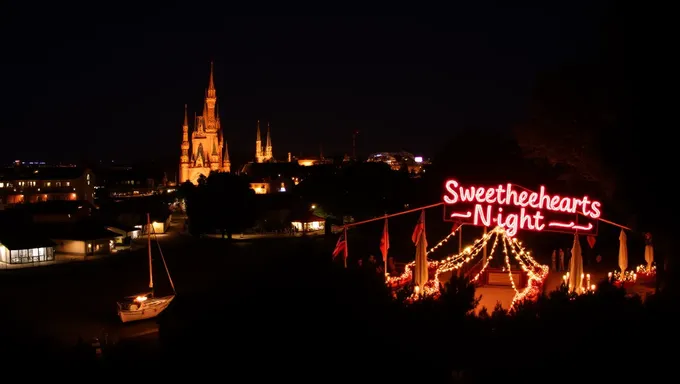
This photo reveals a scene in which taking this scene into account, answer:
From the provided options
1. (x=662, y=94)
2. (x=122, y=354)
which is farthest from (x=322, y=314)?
(x=662, y=94)

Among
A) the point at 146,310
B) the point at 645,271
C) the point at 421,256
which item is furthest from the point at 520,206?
the point at 146,310

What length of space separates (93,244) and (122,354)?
28.6m

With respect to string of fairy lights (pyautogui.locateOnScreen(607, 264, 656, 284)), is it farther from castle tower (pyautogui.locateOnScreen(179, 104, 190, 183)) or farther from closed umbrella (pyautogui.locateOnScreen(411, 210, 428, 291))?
castle tower (pyautogui.locateOnScreen(179, 104, 190, 183))

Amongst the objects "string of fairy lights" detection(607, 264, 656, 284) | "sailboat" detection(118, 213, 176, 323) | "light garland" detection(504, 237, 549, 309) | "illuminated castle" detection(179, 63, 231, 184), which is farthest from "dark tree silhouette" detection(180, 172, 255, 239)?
"illuminated castle" detection(179, 63, 231, 184)

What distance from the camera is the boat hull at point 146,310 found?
1767cm

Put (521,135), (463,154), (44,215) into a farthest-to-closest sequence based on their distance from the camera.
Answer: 1. (44,215)
2. (463,154)
3. (521,135)

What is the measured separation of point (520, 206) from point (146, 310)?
39.9 ft

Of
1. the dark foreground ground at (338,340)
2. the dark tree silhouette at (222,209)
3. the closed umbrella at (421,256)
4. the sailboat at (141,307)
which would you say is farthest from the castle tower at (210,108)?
the dark foreground ground at (338,340)

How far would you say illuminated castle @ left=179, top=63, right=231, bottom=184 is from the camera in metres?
89.6

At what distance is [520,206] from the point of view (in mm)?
14734

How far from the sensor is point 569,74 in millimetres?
19625

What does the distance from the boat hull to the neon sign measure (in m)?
10.3

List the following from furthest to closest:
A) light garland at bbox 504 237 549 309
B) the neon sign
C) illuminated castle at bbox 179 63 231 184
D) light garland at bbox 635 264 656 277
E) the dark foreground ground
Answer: illuminated castle at bbox 179 63 231 184 → light garland at bbox 635 264 656 277 → light garland at bbox 504 237 549 309 → the neon sign → the dark foreground ground

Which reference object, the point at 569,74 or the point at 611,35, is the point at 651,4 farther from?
the point at 569,74
